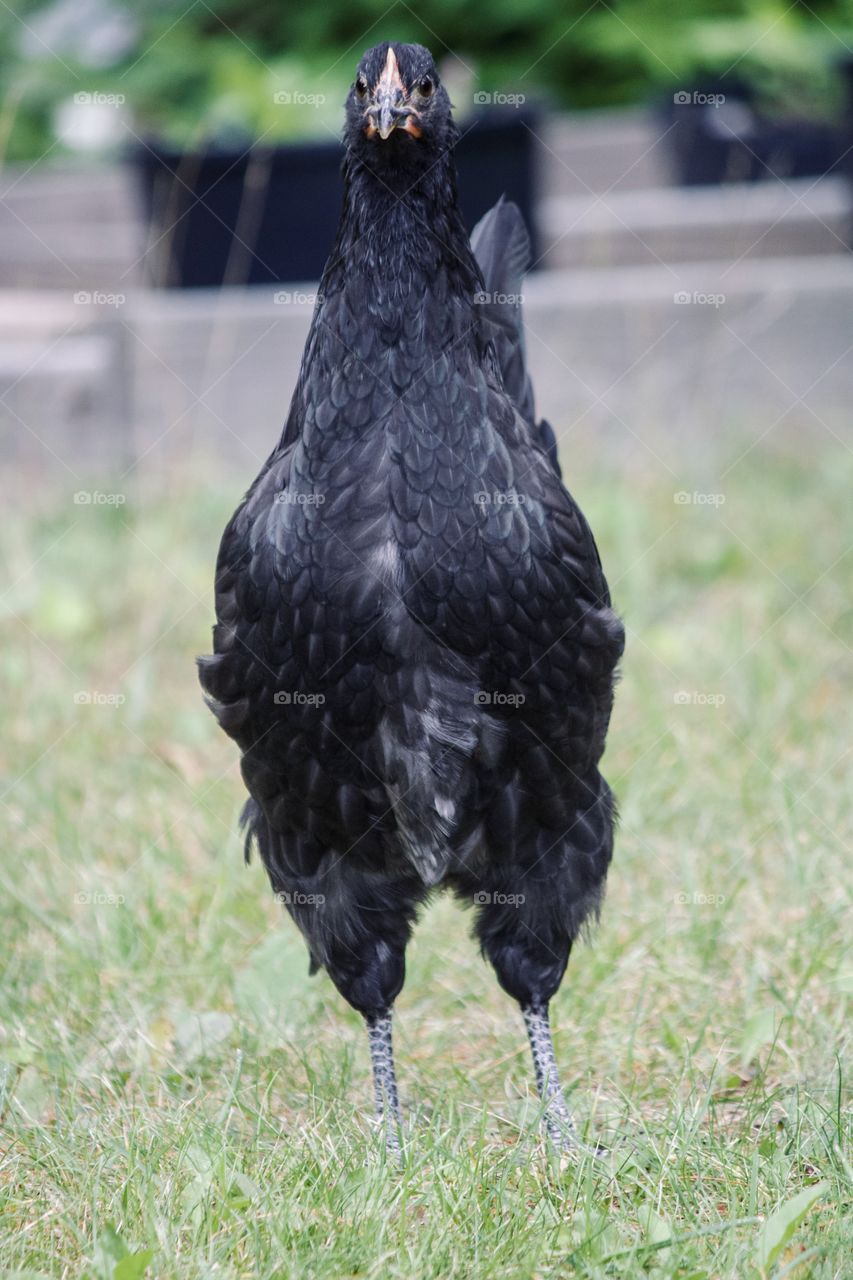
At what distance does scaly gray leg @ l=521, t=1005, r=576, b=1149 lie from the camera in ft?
7.55

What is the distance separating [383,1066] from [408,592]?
0.94 m

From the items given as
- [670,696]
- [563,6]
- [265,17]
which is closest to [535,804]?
[670,696]

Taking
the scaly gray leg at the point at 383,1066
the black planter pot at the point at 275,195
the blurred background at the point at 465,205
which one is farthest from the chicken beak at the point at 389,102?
the black planter pot at the point at 275,195

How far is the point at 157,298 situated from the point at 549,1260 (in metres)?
5.22

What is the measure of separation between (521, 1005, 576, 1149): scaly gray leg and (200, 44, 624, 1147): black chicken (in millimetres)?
10

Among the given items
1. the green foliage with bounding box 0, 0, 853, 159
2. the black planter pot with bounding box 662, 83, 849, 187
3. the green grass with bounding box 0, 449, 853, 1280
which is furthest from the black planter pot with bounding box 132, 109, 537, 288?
the green grass with bounding box 0, 449, 853, 1280

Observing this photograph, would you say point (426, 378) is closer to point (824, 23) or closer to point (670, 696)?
point (670, 696)

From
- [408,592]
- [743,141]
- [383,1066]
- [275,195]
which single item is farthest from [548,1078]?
[743,141]

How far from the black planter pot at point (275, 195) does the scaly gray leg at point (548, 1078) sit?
4565 millimetres

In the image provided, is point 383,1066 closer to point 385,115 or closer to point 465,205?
point 385,115

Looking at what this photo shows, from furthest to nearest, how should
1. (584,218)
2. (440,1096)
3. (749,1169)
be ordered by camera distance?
(584,218), (440,1096), (749,1169)

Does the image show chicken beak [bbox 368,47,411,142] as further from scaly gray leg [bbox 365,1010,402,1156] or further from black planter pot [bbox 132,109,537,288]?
black planter pot [bbox 132,109,537,288]

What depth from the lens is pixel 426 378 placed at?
2260mm

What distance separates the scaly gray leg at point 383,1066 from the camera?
8.10 feet
